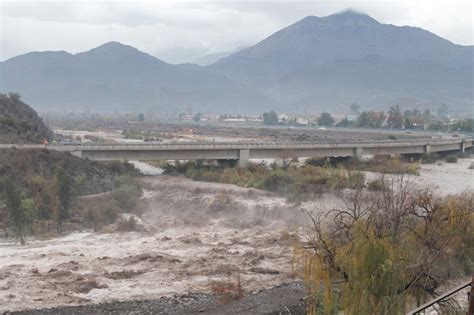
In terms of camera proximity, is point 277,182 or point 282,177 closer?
point 277,182

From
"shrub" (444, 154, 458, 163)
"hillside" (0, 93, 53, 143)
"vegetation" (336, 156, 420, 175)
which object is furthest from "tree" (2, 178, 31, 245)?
"shrub" (444, 154, 458, 163)

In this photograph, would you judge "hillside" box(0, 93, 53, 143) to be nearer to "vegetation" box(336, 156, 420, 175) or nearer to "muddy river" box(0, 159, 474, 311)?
"muddy river" box(0, 159, 474, 311)

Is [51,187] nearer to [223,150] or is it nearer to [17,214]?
[17,214]

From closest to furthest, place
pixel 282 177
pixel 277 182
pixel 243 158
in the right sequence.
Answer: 1. pixel 277 182
2. pixel 282 177
3. pixel 243 158

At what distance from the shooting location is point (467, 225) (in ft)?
97.7

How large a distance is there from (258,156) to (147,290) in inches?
2193

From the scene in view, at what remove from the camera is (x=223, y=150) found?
8350 centimetres

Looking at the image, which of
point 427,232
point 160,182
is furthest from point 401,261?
point 160,182

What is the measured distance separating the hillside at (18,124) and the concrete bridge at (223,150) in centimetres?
1336

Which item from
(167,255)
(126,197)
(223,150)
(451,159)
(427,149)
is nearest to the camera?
(167,255)

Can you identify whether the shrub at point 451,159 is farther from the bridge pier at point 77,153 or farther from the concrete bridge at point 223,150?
the bridge pier at point 77,153

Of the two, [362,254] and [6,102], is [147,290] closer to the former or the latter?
[362,254]

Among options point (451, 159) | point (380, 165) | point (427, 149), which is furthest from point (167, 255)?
point (451, 159)

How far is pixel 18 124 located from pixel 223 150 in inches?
1379
